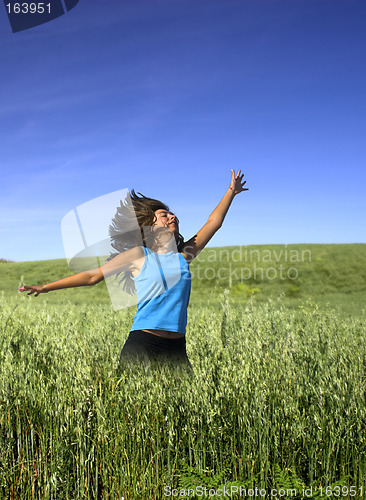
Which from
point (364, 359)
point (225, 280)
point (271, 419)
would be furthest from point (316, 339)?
point (225, 280)

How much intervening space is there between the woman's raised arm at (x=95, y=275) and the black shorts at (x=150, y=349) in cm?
53

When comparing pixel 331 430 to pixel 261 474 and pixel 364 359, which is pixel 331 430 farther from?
pixel 364 359

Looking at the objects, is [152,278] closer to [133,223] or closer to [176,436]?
[133,223]

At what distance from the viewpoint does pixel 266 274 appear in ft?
70.4

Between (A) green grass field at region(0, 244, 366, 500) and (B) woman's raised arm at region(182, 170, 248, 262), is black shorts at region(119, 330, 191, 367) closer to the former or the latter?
(A) green grass field at region(0, 244, 366, 500)

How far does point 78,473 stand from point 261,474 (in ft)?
3.82

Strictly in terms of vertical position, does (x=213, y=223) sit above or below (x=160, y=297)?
above

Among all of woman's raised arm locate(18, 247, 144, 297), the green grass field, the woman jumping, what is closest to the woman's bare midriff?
the woman jumping

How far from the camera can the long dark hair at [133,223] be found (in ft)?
10.4

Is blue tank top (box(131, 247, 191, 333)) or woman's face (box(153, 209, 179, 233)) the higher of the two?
woman's face (box(153, 209, 179, 233))

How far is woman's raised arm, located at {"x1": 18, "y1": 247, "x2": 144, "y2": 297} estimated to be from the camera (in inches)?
109

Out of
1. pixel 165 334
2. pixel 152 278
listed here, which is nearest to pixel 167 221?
pixel 152 278

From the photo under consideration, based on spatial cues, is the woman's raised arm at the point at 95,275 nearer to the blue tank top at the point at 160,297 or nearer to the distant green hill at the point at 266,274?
the blue tank top at the point at 160,297

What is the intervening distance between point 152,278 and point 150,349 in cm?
56
